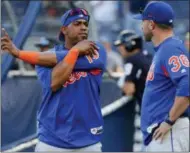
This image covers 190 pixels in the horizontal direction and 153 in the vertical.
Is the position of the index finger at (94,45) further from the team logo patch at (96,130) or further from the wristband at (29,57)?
the team logo patch at (96,130)

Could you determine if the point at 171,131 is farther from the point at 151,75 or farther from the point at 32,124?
the point at 32,124

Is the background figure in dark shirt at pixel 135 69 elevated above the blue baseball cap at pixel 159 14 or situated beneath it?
situated beneath

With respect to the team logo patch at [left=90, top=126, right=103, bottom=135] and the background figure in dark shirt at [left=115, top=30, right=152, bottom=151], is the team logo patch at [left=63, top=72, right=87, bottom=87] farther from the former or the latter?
the background figure in dark shirt at [left=115, top=30, right=152, bottom=151]

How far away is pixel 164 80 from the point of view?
217 inches

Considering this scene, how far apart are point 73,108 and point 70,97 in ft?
0.27

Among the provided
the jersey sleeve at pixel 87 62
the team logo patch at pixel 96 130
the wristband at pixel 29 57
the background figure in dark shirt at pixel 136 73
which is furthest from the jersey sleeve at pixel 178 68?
the background figure in dark shirt at pixel 136 73

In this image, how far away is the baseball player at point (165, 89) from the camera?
5.42 m

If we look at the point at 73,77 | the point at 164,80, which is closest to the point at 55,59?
the point at 73,77

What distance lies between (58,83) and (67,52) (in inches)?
9.3

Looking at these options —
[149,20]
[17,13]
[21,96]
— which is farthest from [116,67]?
[149,20]

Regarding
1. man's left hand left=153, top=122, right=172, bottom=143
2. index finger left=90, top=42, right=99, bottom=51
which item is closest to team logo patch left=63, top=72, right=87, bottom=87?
index finger left=90, top=42, right=99, bottom=51

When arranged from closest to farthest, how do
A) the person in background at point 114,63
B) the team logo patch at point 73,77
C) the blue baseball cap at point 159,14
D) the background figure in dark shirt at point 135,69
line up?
1. the team logo patch at point 73,77
2. the blue baseball cap at point 159,14
3. the background figure in dark shirt at point 135,69
4. the person in background at point 114,63

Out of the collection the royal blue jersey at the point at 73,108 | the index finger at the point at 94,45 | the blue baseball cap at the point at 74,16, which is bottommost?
the royal blue jersey at the point at 73,108

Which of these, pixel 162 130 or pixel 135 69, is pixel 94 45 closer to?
pixel 162 130
